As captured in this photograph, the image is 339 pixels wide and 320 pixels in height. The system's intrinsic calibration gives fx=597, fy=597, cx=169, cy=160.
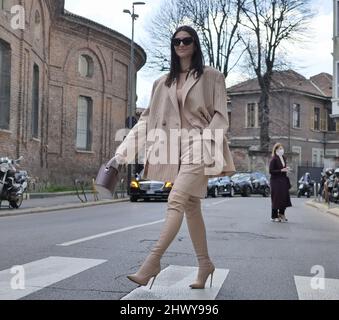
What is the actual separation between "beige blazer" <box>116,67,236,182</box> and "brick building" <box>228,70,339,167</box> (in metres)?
54.1

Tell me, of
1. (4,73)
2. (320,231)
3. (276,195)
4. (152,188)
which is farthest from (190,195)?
(4,73)

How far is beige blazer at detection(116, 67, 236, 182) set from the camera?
16.0 feet

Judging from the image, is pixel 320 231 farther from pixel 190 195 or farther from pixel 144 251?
pixel 190 195

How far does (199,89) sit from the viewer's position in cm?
495

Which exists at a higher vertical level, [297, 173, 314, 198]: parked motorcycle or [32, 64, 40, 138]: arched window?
[32, 64, 40, 138]: arched window

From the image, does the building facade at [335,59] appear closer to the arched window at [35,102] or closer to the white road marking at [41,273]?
the arched window at [35,102]

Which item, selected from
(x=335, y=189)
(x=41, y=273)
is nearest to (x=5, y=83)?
(x=335, y=189)

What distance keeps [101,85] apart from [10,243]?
31206mm

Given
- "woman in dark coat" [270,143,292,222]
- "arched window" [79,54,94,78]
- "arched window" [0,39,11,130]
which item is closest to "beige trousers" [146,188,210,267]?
"woman in dark coat" [270,143,292,222]

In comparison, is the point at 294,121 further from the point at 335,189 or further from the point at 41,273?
the point at 41,273

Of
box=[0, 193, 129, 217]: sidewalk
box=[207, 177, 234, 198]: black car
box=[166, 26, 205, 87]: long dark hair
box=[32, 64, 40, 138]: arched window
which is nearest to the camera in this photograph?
box=[166, 26, 205, 87]: long dark hair

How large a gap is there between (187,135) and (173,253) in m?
3.03

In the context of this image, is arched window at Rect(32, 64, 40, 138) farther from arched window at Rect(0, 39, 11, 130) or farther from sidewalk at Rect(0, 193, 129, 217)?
sidewalk at Rect(0, 193, 129, 217)

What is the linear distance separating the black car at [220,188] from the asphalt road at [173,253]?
789 inches
